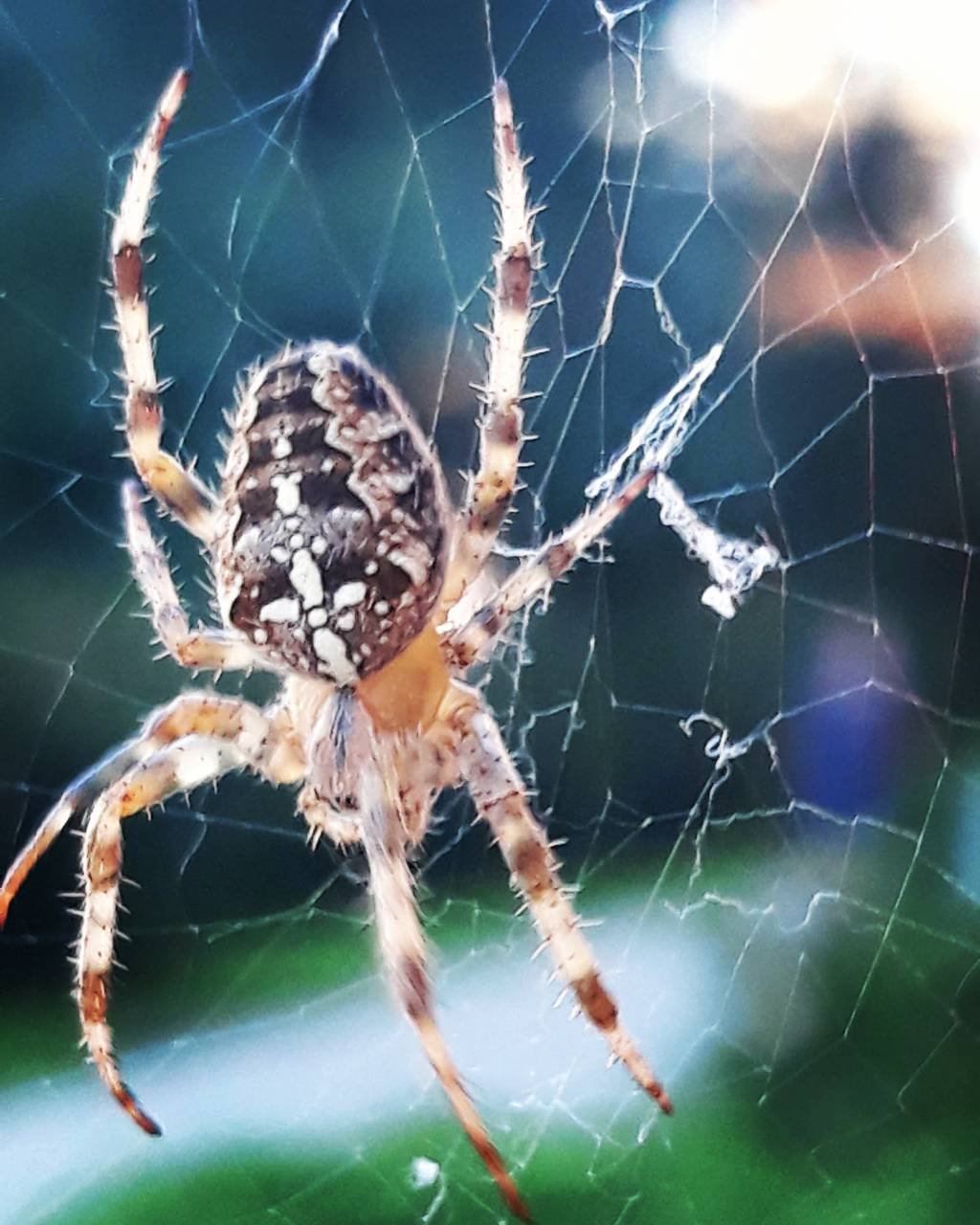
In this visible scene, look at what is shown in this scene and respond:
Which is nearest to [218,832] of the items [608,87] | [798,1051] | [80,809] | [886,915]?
[80,809]

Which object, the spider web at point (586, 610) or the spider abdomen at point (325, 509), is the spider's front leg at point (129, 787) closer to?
the spider abdomen at point (325, 509)

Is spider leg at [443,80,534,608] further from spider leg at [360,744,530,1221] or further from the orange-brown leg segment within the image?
the orange-brown leg segment

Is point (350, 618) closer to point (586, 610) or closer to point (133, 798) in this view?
point (133, 798)

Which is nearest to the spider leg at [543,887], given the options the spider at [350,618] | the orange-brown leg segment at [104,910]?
the spider at [350,618]

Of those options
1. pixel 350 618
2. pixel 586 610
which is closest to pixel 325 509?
pixel 350 618

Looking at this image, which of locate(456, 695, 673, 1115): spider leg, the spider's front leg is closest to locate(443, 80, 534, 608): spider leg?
locate(456, 695, 673, 1115): spider leg
